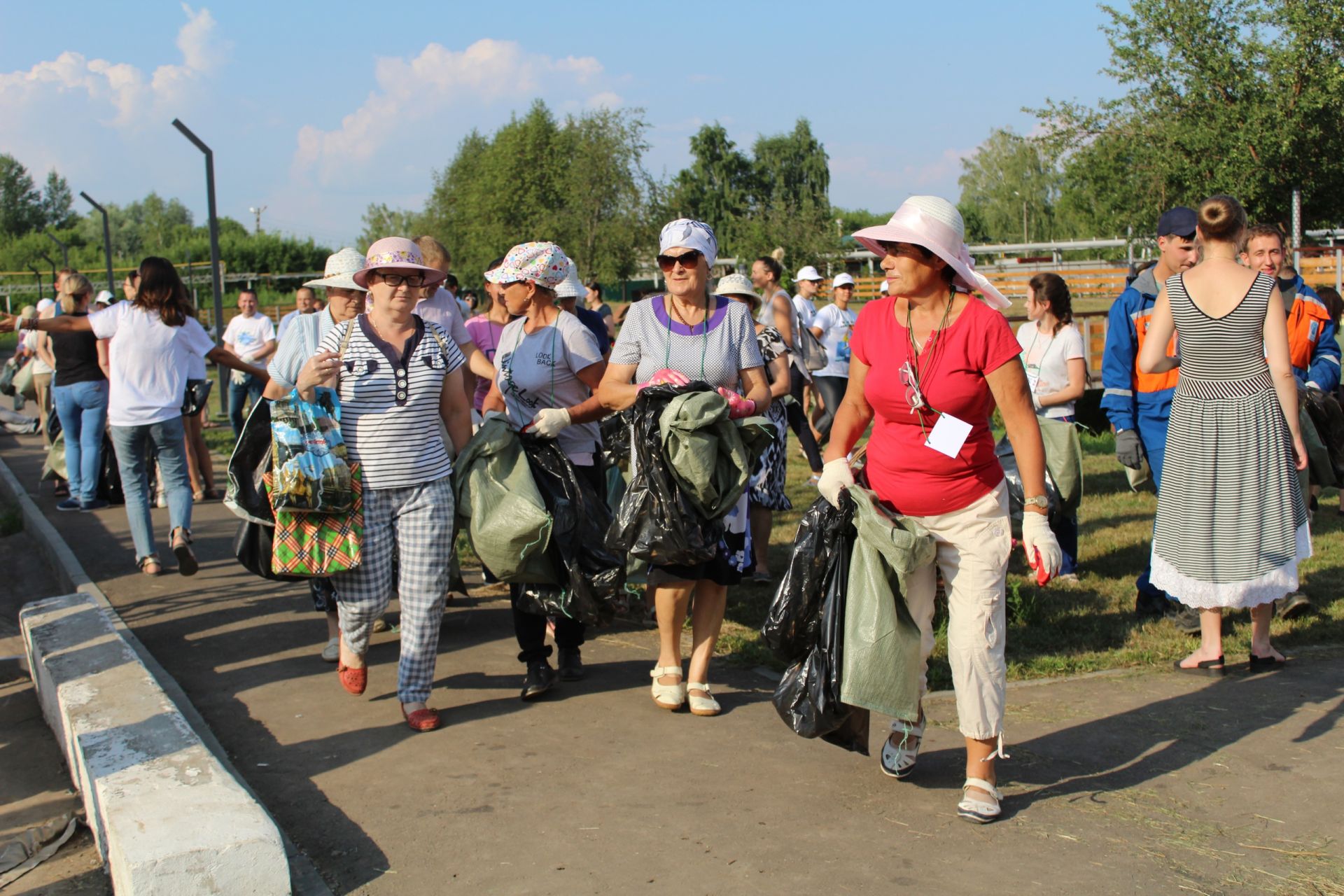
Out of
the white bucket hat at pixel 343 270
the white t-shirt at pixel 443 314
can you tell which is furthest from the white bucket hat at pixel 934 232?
the white t-shirt at pixel 443 314

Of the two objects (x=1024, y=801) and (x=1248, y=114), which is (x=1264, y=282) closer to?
(x=1024, y=801)

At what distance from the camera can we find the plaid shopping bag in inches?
189

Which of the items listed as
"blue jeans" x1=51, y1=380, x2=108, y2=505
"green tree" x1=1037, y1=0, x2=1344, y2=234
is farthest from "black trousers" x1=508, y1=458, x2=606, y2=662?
"green tree" x1=1037, y1=0, x2=1344, y2=234

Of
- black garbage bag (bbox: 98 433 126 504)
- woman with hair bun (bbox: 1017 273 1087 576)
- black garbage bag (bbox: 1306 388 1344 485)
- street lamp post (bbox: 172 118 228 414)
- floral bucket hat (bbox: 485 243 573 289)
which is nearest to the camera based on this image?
floral bucket hat (bbox: 485 243 573 289)

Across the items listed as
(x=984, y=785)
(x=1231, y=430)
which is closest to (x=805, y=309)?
(x=1231, y=430)

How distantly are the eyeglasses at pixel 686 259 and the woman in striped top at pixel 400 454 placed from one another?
0.97 m

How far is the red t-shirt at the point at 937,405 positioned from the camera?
385cm

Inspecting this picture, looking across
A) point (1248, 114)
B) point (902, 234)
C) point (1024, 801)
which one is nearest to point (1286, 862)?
point (1024, 801)

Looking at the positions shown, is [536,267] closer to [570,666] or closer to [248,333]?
[570,666]

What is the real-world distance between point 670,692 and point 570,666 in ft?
2.33

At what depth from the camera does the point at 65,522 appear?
10.6 meters

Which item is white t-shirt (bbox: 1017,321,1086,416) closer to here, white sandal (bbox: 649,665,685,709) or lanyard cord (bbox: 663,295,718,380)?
lanyard cord (bbox: 663,295,718,380)

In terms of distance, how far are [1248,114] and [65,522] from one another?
27.7m

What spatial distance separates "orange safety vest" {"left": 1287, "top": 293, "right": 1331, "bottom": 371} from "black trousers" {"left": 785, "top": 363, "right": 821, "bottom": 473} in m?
3.44
